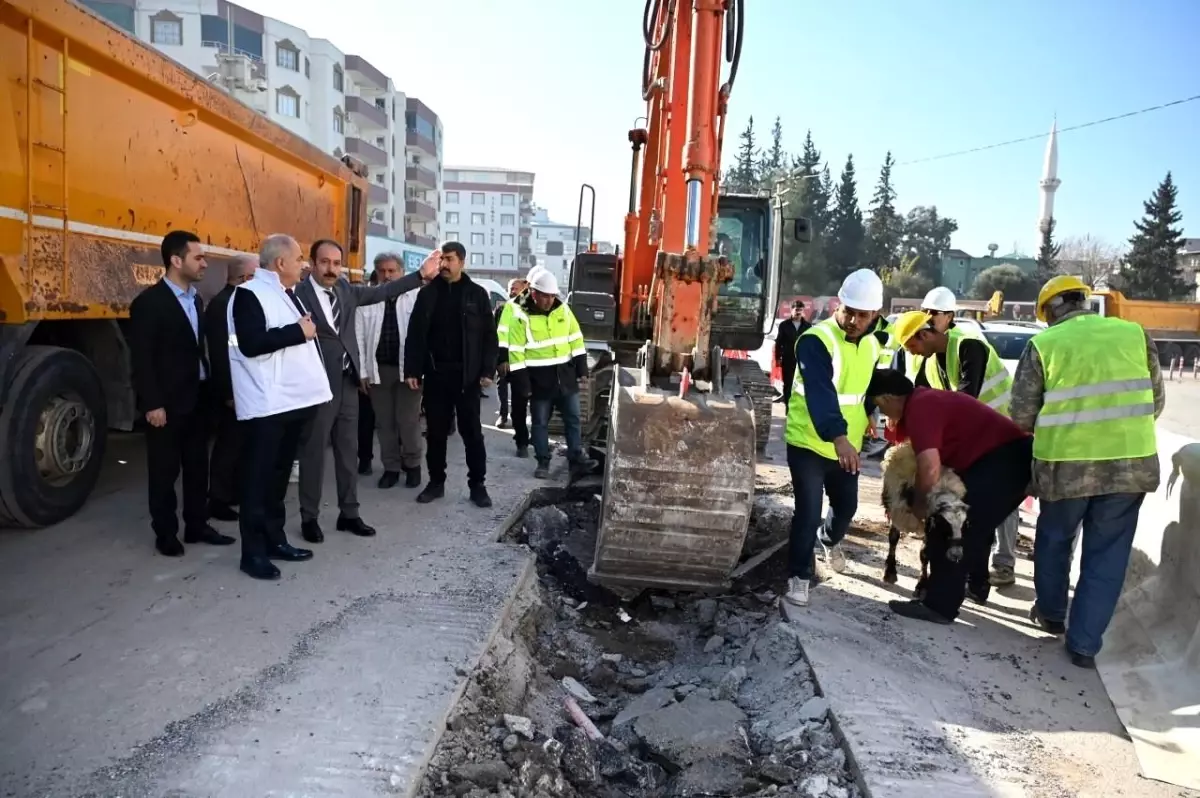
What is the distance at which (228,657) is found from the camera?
342 cm

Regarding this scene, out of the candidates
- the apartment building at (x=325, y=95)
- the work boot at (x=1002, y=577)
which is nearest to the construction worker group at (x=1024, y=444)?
the work boot at (x=1002, y=577)

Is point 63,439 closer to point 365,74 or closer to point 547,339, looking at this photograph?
point 547,339

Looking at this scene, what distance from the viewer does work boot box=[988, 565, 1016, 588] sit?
5.15 metres

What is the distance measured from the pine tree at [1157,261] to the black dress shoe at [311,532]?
54.6 m

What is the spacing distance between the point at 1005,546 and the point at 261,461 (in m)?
4.37

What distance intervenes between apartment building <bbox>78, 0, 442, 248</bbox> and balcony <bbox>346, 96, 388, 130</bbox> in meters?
0.05

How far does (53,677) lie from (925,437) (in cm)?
396

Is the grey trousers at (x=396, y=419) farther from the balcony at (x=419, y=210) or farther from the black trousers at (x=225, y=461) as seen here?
the balcony at (x=419, y=210)

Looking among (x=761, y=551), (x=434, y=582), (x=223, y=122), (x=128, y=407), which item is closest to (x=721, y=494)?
(x=434, y=582)

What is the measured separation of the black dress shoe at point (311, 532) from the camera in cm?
500

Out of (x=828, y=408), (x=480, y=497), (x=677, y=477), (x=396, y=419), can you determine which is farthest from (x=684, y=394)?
(x=396, y=419)

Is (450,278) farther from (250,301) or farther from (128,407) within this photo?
(128,407)

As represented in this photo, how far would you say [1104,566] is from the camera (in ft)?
13.0

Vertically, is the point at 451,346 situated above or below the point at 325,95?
below
